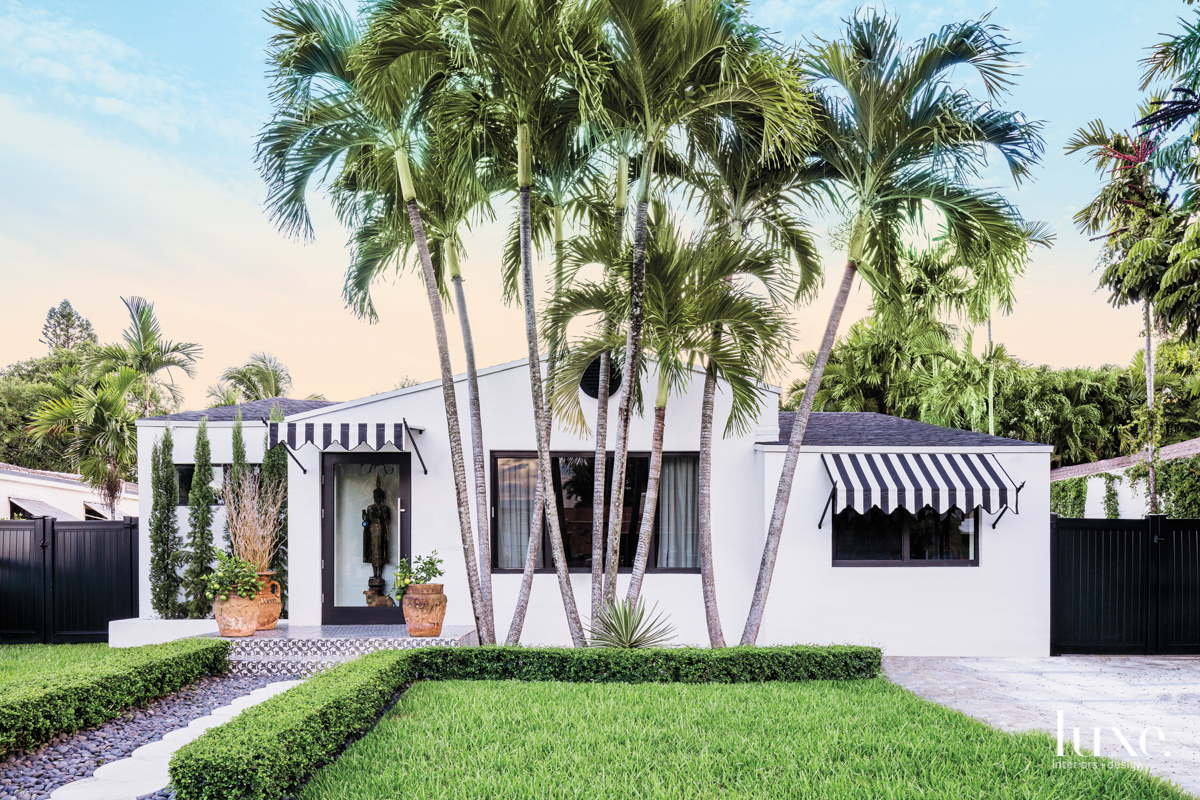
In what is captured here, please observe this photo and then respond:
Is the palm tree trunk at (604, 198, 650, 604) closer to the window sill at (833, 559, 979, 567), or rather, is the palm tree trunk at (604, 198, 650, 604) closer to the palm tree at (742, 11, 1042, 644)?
the palm tree at (742, 11, 1042, 644)

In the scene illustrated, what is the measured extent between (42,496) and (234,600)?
16.7 meters

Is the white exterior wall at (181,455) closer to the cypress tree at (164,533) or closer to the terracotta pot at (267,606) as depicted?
the cypress tree at (164,533)

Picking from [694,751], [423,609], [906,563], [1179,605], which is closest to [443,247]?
[423,609]

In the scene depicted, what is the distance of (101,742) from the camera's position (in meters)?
6.75

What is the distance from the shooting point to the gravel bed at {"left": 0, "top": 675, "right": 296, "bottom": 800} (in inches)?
225

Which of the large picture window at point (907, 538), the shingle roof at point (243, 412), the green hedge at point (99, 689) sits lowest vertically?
the green hedge at point (99, 689)

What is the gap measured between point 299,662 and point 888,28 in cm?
1106

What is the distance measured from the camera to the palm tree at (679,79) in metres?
7.94

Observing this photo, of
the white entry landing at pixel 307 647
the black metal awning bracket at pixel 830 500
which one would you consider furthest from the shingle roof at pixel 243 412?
the black metal awning bracket at pixel 830 500

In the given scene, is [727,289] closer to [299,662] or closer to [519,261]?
A: [519,261]

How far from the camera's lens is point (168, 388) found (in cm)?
1922

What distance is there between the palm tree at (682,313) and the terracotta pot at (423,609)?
8.71 ft

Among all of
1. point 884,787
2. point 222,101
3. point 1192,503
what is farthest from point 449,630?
point 1192,503

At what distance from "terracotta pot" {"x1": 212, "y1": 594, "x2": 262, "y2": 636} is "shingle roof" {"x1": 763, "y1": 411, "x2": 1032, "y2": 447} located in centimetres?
819
